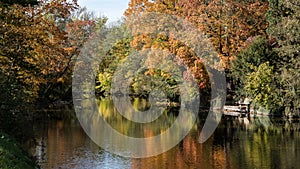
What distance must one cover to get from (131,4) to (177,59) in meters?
6.59

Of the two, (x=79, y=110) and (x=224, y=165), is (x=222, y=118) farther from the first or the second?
(x=224, y=165)

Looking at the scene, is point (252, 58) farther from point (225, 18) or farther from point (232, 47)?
point (225, 18)

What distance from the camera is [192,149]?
20859 mm

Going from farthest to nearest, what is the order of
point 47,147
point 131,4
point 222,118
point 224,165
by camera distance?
1. point 131,4
2. point 222,118
3. point 47,147
4. point 224,165

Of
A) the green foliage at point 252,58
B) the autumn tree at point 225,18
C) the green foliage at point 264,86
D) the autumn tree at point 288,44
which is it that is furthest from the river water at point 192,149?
the autumn tree at point 225,18

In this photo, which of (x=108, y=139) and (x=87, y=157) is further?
(x=108, y=139)

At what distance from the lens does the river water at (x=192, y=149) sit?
17422mm

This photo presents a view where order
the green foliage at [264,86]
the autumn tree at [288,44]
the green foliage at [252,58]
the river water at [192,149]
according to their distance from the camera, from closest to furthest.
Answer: the river water at [192,149] < the autumn tree at [288,44] < the green foliage at [264,86] < the green foliage at [252,58]

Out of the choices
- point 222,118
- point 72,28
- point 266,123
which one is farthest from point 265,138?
point 72,28

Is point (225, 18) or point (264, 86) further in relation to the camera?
point (225, 18)

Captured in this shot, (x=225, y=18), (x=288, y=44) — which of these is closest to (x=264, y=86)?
(x=288, y=44)

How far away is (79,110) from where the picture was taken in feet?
127

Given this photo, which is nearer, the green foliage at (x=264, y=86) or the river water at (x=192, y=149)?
the river water at (x=192, y=149)

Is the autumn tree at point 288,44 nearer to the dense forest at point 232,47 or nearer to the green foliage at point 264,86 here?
the dense forest at point 232,47
